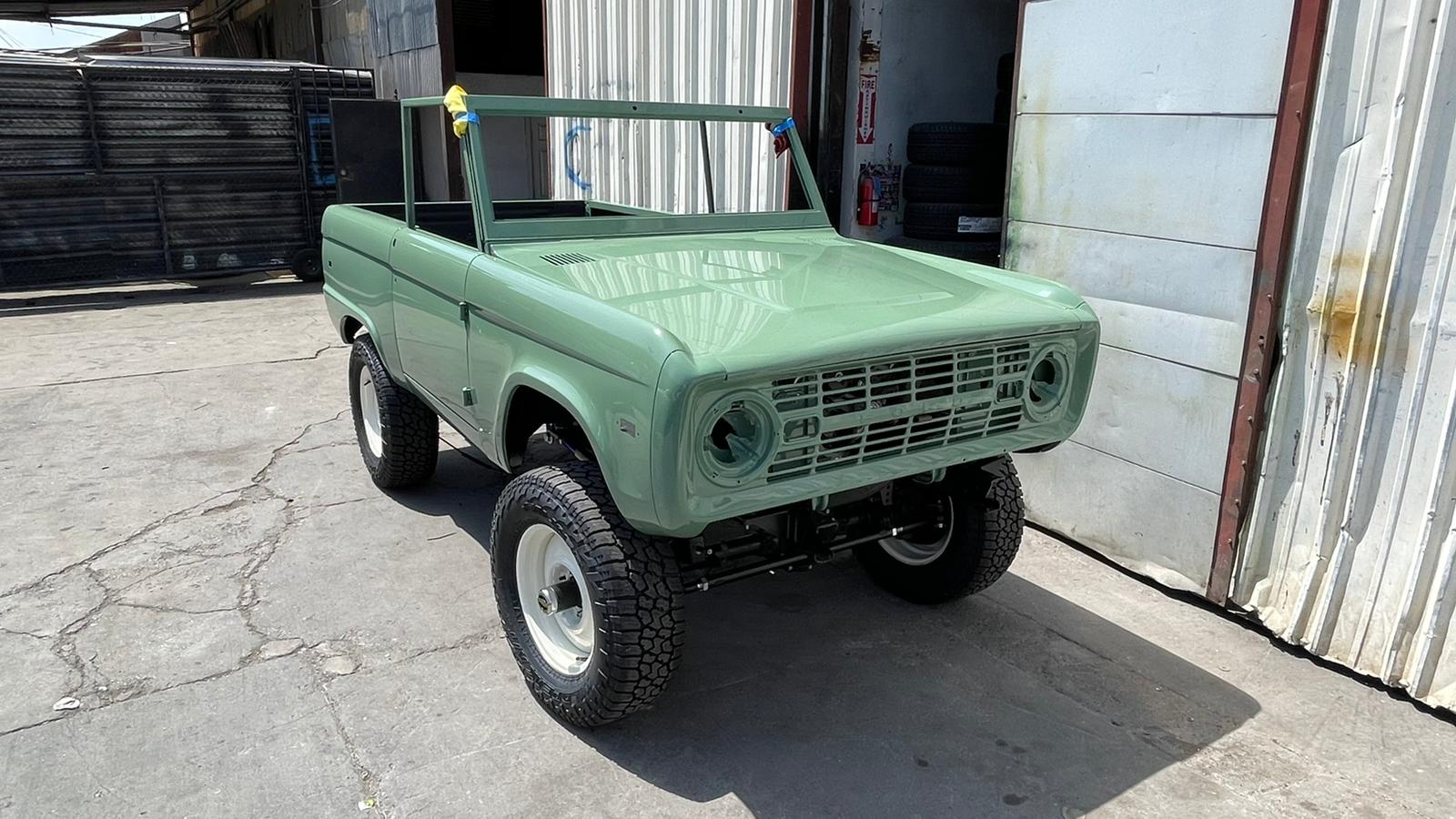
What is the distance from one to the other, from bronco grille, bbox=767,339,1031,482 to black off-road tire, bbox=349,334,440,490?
250 centimetres

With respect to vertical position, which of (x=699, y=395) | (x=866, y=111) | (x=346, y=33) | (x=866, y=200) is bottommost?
(x=699, y=395)

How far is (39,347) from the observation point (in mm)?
8039

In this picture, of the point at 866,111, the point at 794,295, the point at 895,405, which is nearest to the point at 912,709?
the point at 895,405

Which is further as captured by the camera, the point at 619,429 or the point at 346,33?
the point at 346,33

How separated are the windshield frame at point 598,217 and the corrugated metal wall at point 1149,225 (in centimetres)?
112

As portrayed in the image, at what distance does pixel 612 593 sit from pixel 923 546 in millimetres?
1624

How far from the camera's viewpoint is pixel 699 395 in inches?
97.2

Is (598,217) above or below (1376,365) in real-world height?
above

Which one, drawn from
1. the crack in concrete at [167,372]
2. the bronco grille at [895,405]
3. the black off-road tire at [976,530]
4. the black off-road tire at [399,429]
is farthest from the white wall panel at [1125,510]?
the crack in concrete at [167,372]

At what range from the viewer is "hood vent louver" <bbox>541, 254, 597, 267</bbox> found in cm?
349

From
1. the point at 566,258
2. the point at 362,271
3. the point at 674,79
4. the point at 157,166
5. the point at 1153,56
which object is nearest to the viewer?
the point at 566,258

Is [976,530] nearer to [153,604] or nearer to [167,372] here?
[153,604]

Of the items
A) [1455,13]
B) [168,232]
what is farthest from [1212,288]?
[168,232]

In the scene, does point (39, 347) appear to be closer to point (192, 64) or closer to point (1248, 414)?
point (192, 64)
